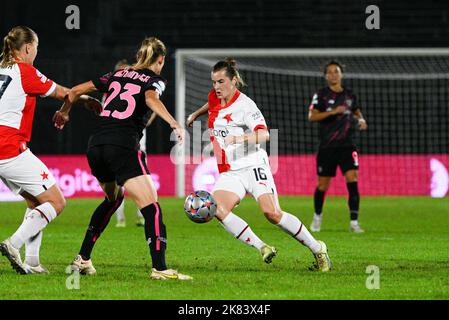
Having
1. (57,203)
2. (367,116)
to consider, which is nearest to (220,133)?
(57,203)

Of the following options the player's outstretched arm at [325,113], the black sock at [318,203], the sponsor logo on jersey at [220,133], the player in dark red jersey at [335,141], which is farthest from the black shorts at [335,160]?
the sponsor logo on jersey at [220,133]

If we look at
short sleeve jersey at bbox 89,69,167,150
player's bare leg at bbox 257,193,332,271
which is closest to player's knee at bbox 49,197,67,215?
short sleeve jersey at bbox 89,69,167,150

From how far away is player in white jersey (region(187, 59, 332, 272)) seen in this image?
7477 mm

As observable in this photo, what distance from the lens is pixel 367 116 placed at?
22.2m

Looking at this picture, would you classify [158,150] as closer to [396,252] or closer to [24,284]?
[396,252]

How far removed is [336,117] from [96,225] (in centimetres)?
545

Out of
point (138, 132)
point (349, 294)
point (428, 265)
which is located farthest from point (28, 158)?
point (428, 265)

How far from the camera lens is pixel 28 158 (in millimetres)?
7102

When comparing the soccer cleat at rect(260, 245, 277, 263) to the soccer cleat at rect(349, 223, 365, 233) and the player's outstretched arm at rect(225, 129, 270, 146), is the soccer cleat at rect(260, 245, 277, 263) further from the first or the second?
the soccer cleat at rect(349, 223, 365, 233)

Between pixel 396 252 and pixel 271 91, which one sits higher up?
pixel 271 91

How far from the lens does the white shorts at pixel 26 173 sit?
7.03m

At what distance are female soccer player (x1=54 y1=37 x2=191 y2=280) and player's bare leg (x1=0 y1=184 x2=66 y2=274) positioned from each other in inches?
16.1

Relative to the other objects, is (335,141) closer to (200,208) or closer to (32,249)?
(200,208)
